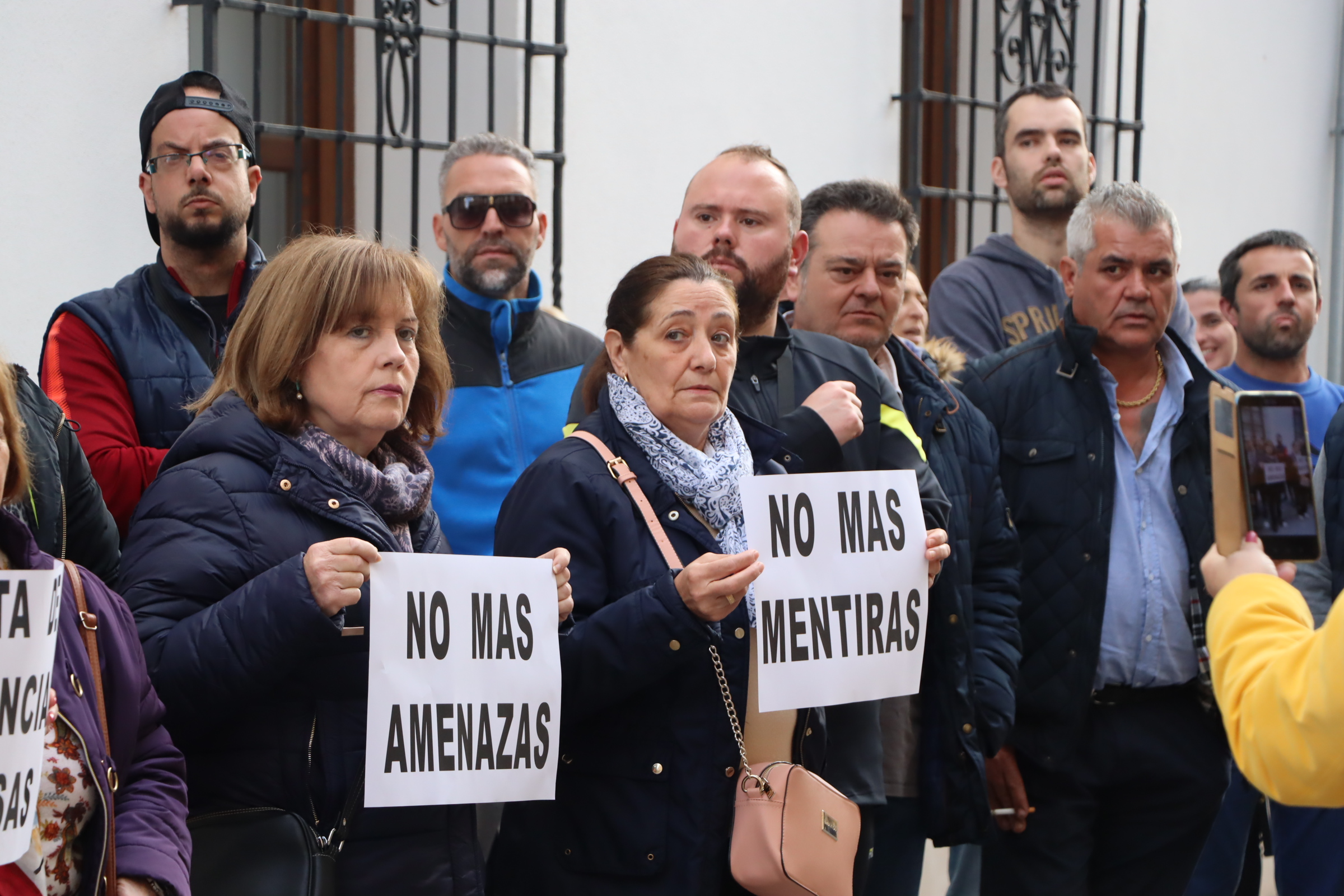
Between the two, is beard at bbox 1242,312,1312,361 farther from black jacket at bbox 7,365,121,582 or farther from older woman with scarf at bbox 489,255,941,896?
black jacket at bbox 7,365,121,582

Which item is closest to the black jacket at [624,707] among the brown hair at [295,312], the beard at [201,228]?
the brown hair at [295,312]

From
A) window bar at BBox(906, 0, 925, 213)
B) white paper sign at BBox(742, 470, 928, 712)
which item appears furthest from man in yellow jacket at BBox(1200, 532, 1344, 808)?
window bar at BBox(906, 0, 925, 213)

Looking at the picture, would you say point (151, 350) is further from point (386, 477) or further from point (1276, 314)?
point (1276, 314)

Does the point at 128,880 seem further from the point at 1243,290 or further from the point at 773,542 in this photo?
the point at 1243,290

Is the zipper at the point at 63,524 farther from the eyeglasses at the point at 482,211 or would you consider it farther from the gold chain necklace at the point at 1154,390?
the gold chain necklace at the point at 1154,390

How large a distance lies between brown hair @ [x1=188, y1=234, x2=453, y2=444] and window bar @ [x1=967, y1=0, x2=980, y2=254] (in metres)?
4.80

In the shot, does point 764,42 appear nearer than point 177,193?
No

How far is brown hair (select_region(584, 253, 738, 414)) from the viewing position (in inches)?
120

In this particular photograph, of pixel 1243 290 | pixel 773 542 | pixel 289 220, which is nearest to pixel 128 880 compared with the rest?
pixel 773 542

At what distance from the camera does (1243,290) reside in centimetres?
561

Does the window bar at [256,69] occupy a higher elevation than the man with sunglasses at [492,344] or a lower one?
higher

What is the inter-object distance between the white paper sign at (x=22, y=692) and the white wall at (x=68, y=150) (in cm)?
261

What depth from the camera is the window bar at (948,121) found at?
7.02 meters

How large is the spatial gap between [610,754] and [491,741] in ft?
0.94
